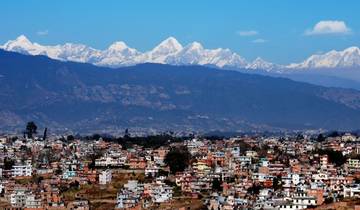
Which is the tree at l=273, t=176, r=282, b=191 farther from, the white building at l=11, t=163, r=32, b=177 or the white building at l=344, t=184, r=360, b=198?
the white building at l=11, t=163, r=32, b=177

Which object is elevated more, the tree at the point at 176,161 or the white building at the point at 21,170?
the tree at the point at 176,161

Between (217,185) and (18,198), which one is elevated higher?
(217,185)

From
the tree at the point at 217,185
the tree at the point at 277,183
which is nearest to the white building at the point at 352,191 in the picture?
the tree at the point at 277,183

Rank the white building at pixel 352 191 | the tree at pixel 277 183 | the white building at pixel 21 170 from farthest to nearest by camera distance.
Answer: the white building at pixel 21 170, the tree at pixel 277 183, the white building at pixel 352 191

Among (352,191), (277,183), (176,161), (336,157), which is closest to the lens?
(352,191)

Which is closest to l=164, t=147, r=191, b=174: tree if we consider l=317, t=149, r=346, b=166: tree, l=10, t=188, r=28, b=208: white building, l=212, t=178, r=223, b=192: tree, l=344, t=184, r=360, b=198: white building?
l=212, t=178, r=223, b=192: tree

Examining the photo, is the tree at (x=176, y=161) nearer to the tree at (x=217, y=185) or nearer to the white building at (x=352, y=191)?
the tree at (x=217, y=185)

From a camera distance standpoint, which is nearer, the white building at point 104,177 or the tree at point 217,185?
the tree at point 217,185

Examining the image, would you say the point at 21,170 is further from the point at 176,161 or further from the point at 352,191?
the point at 352,191

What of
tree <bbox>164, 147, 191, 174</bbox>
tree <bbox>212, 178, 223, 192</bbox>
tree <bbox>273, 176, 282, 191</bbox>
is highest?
tree <bbox>164, 147, 191, 174</bbox>

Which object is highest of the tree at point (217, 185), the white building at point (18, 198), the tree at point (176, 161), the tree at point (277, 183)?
the tree at point (176, 161)

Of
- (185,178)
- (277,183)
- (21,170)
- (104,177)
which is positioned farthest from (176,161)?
(277,183)

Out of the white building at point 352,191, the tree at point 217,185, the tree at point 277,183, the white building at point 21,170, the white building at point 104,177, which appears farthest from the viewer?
the white building at point 21,170
